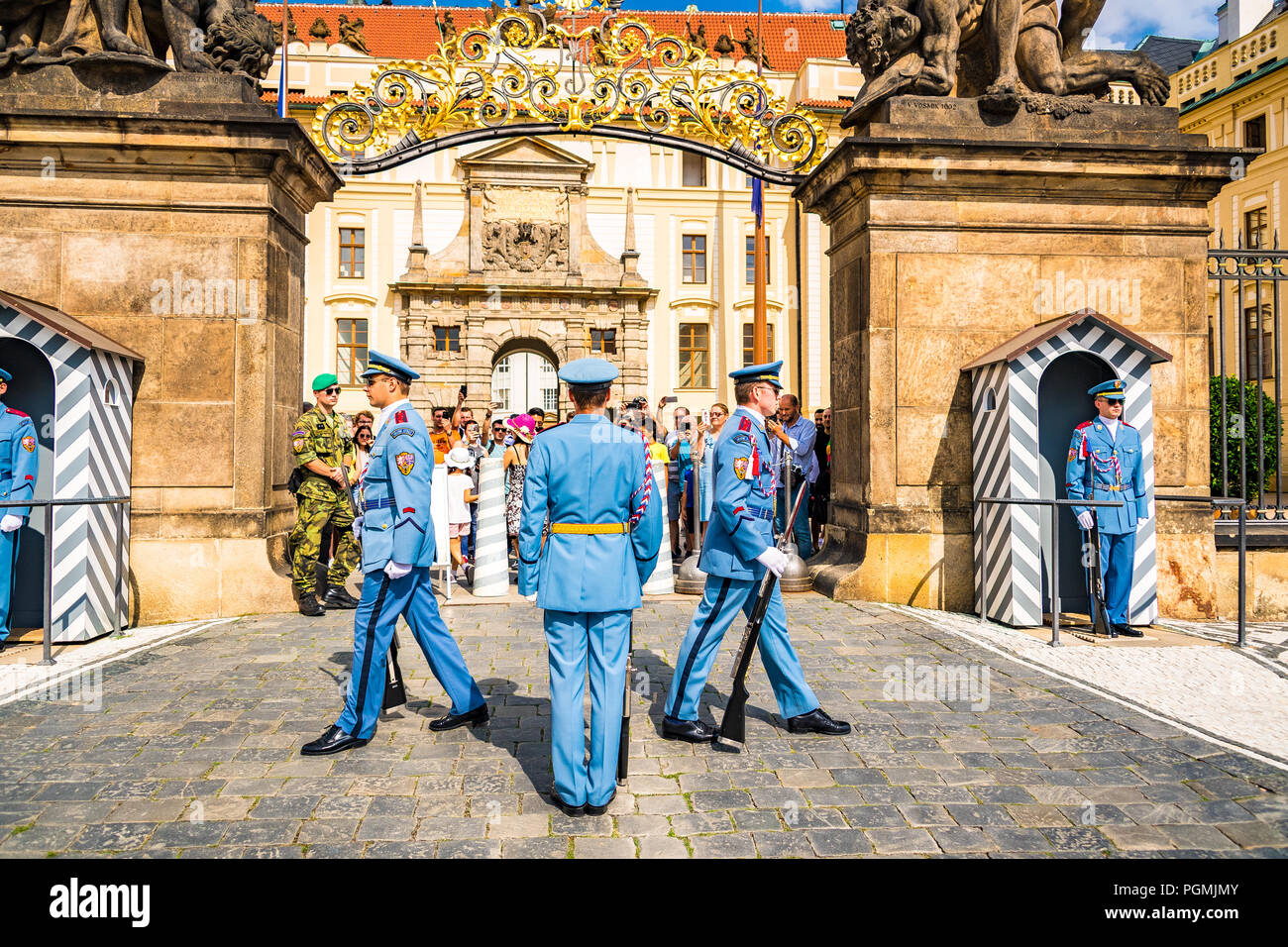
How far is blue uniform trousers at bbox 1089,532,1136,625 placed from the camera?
24.9ft

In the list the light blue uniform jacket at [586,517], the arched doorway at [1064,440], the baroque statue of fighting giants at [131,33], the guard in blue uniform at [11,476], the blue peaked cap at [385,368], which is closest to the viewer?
the light blue uniform jacket at [586,517]

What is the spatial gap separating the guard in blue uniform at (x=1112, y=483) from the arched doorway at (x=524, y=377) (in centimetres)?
2944

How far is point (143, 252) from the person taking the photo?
8.00 meters

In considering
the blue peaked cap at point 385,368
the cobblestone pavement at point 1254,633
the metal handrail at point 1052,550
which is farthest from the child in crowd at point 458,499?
the cobblestone pavement at point 1254,633

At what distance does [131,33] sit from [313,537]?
4753 mm

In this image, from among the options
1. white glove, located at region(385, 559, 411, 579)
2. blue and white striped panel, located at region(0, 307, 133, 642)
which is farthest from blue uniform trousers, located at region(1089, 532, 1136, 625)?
blue and white striped panel, located at region(0, 307, 133, 642)

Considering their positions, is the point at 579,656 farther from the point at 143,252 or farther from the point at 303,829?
the point at 143,252

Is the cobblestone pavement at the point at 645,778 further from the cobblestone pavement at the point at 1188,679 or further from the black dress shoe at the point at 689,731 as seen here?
the cobblestone pavement at the point at 1188,679

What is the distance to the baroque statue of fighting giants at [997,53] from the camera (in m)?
8.44

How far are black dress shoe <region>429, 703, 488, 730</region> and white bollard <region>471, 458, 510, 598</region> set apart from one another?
14.2 ft

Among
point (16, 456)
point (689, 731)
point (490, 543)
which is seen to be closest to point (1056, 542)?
point (689, 731)

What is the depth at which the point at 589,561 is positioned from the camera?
4074 mm
